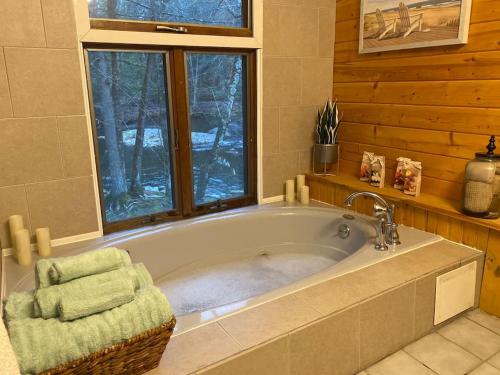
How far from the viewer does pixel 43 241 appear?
1970 millimetres

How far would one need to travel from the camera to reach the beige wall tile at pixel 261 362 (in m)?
1.24

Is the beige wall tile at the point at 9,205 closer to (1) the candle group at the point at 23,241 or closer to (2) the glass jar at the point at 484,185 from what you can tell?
(1) the candle group at the point at 23,241

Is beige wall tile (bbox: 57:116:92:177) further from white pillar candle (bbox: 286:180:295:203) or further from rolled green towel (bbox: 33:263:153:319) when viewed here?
white pillar candle (bbox: 286:180:295:203)

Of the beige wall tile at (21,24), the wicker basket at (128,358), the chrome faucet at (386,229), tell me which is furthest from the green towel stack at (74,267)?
the chrome faucet at (386,229)

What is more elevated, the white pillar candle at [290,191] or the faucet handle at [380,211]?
the faucet handle at [380,211]

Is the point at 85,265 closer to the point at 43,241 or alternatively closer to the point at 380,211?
the point at 43,241

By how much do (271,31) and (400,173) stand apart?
1.20 metres

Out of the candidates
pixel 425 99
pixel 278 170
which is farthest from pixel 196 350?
pixel 425 99

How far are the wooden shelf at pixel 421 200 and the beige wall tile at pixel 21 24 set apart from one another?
73.5 inches

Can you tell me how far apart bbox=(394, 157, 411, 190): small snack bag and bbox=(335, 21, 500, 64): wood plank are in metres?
0.60

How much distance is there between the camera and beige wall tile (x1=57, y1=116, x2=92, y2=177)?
6.64ft

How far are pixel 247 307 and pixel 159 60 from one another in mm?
1486

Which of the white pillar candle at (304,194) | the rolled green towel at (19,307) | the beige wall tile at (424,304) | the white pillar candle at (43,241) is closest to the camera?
the rolled green towel at (19,307)

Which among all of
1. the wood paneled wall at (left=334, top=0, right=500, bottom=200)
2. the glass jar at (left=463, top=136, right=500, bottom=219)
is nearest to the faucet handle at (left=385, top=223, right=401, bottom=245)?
the glass jar at (left=463, top=136, right=500, bottom=219)
